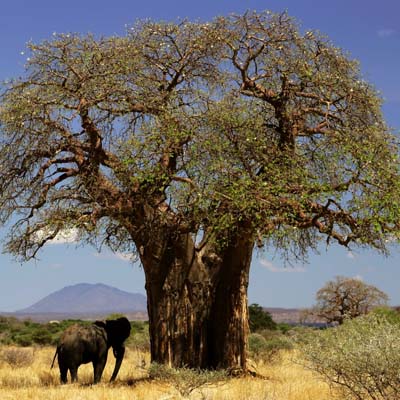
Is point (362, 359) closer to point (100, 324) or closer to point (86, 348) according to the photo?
point (86, 348)

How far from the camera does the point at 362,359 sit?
33.8 ft

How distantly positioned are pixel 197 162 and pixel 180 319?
3771 millimetres

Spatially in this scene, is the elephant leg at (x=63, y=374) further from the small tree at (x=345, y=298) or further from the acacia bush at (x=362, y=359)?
the small tree at (x=345, y=298)

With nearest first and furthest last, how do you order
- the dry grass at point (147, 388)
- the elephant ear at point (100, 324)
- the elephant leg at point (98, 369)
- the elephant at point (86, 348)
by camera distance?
the dry grass at point (147, 388)
the elephant leg at point (98, 369)
the elephant at point (86, 348)
the elephant ear at point (100, 324)

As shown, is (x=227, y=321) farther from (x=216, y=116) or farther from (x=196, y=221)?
(x=216, y=116)

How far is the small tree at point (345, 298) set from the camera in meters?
47.0

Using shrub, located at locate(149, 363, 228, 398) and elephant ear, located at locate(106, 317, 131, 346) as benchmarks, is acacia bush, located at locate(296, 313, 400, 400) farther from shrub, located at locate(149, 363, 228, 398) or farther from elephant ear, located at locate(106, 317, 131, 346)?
elephant ear, located at locate(106, 317, 131, 346)

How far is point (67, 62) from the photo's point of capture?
16.5m

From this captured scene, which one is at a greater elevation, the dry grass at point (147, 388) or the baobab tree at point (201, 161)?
the baobab tree at point (201, 161)

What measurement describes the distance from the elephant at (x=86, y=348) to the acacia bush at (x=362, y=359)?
641cm

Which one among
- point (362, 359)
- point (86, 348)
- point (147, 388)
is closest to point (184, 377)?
point (147, 388)

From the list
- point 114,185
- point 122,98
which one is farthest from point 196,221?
point 122,98

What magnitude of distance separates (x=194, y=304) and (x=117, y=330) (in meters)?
2.19

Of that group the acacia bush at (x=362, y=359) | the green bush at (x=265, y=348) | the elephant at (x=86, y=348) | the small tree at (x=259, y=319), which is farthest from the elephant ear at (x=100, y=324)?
the small tree at (x=259, y=319)
